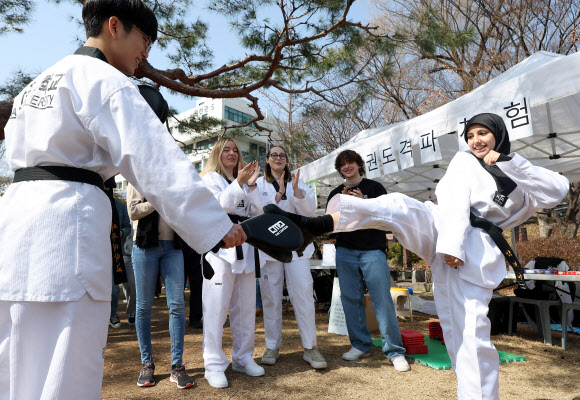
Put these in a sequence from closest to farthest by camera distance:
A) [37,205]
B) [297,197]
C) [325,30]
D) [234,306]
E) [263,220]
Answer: [37,205] < [263,220] < [234,306] < [297,197] < [325,30]

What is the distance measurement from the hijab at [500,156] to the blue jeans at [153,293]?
2.18 meters

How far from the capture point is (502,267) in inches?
85.1

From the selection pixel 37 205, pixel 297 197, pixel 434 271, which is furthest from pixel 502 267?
pixel 37 205

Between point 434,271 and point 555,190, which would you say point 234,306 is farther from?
point 555,190

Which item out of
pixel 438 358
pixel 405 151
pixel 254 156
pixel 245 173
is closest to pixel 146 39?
pixel 245 173

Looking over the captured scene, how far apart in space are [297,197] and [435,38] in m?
4.61

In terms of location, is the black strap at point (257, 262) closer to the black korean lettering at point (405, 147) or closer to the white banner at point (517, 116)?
the white banner at point (517, 116)

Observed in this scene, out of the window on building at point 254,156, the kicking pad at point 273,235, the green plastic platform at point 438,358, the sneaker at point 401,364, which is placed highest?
the window on building at point 254,156

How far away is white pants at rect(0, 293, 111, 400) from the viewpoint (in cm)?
109

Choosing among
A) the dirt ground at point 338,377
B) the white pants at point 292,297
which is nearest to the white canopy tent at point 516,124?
the dirt ground at point 338,377

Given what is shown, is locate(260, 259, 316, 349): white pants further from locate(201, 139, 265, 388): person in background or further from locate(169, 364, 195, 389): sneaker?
locate(169, 364, 195, 389): sneaker

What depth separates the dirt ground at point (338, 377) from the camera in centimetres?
271

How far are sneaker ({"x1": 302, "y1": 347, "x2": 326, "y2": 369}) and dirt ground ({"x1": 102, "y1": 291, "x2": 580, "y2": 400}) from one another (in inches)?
1.9

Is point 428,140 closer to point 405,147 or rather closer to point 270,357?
point 405,147
